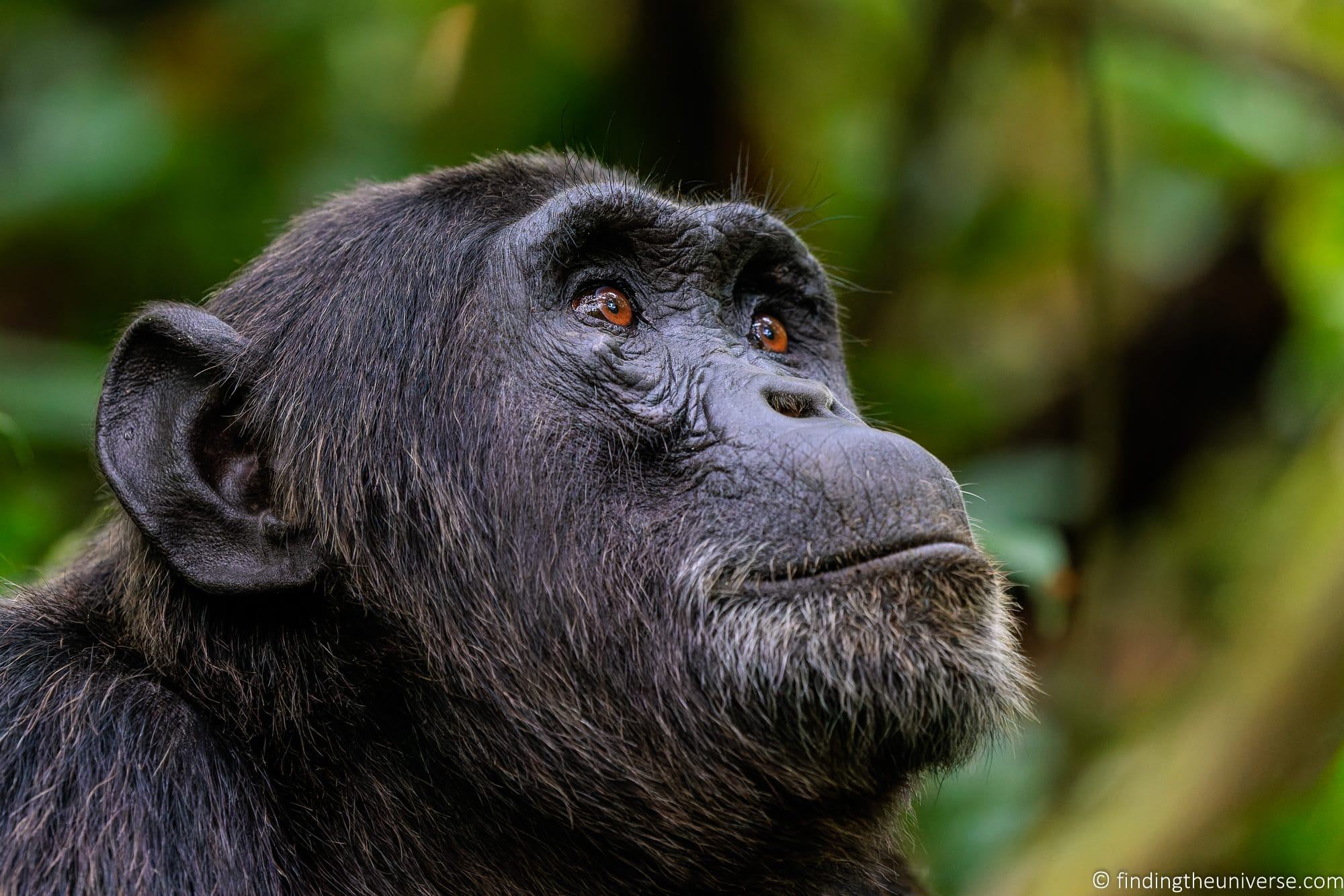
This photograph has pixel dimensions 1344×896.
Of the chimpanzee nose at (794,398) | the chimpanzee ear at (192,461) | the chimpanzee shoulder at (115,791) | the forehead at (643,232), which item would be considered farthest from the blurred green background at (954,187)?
the chimpanzee shoulder at (115,791)

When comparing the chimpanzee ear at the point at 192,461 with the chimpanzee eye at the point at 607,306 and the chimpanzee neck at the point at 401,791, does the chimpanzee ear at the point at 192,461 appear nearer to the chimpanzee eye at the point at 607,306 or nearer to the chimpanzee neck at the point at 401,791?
the chimpanzee neck at the point at 401,791

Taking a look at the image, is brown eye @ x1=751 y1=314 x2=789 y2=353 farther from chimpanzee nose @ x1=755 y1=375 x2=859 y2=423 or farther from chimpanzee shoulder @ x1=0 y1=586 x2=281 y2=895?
chimpanzee shoulder @ x1=0 y1=586 x2=281 y2=895

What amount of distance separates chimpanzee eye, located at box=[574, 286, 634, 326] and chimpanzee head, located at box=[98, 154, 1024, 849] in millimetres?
12

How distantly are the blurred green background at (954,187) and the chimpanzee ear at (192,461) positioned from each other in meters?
3.35

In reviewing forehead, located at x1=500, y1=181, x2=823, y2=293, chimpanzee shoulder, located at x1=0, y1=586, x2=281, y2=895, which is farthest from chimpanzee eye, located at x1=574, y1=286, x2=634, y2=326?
chimpanzee shoulder, located at x1=0, y1=586, x2=281, y2=895

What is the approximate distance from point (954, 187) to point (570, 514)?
6239 mm

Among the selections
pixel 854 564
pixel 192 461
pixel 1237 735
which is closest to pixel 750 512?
pixel 854 564

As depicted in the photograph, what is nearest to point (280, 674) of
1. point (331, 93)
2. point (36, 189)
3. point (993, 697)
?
point (993, 697)

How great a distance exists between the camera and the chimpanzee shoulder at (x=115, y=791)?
331 centimetres

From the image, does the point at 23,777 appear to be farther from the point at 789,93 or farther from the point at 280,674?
the point at 789,93

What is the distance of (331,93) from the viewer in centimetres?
922

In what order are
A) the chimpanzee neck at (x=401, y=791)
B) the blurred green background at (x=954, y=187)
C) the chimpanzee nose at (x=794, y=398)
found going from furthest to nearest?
the blurred green background at (x=954, y=187) → the chimpanzee nose at (x=794, y=398) → the chimpanzee neck at (x=401, y=791)

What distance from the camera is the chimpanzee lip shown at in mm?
3611

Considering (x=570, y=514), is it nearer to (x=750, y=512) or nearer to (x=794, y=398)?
(x=750, y=512)
